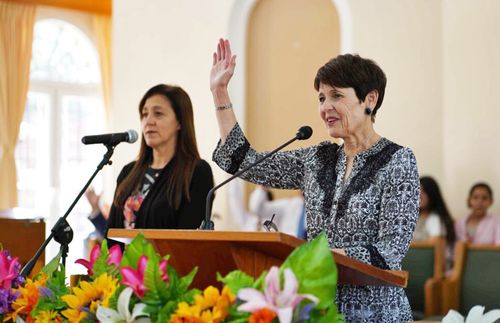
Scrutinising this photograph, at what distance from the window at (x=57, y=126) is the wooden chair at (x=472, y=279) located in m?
6.70

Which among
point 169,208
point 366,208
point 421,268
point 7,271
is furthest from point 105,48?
point 7,271

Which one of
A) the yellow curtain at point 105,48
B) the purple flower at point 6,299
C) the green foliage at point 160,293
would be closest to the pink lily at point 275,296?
the green foliage at point 160,293

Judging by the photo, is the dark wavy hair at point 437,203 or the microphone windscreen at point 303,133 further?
the dark wavy hair at point 437,203

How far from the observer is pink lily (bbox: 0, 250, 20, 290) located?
1.77 m

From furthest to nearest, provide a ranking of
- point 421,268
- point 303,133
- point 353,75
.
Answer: point 421,268, point 353,75, point 303,133

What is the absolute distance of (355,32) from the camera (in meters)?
7.26

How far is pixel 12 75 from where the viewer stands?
11.1 meters

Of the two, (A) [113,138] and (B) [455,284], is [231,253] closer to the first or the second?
(A) [113,138]

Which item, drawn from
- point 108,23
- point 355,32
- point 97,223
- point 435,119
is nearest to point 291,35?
point 355,32

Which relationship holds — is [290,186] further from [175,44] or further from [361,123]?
[175,44]

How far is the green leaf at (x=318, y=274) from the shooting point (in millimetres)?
1233

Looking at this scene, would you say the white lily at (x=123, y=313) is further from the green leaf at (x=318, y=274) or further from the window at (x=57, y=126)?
the window at (x=57, y=126)

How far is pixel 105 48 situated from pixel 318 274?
34.4 ft

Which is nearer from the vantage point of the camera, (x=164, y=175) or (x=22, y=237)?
(x=22, y=237)
